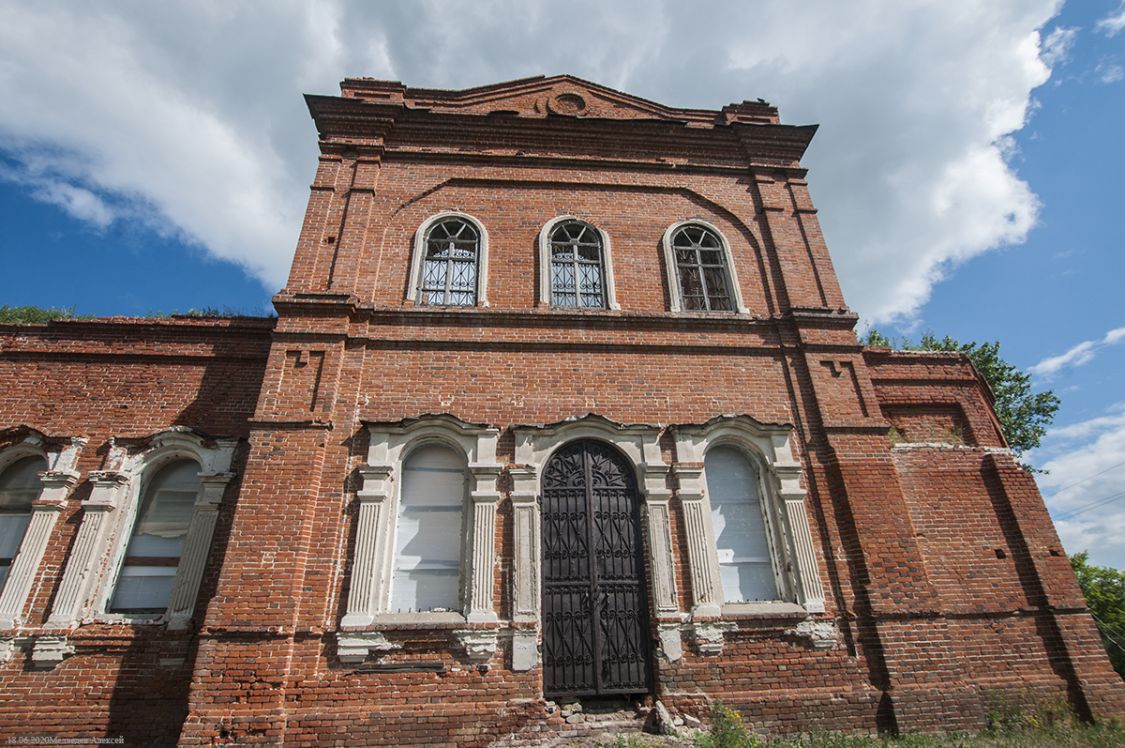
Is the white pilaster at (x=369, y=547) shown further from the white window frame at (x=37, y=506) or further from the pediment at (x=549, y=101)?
the pediment at (x=549, y=101)

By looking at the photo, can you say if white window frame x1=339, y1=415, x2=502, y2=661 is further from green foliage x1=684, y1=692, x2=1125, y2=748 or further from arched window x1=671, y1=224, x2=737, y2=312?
arched window x1=671, y1=224, x2=737, y2=312

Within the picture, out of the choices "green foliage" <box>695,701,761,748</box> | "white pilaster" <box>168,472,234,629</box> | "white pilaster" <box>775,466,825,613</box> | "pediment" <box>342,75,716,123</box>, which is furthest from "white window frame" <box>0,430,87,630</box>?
"white pilaster" <box>775,466,825,613</box>

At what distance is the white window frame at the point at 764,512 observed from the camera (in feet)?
21.4

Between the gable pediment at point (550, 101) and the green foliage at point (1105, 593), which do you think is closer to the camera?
the gable pediment at point (550, 101)

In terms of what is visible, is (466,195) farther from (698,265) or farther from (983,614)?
(983,614)

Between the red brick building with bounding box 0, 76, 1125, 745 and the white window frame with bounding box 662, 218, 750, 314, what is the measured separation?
6 centimetres

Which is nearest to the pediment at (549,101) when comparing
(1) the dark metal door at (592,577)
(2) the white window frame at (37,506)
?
(1) the dark metal door at (592,577)

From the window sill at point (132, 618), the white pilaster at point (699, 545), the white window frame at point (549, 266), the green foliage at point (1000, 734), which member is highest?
the white window frame at point (549, 266)

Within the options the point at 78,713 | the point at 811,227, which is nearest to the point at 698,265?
the point at 811,227

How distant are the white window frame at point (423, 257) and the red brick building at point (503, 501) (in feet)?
0.12

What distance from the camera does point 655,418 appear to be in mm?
7379

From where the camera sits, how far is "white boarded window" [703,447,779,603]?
22.2 ft

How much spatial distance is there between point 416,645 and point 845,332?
716 centimetres

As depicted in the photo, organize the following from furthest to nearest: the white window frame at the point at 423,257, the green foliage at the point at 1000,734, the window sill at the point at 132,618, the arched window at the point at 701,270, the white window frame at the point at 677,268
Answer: the arched window at the point at 701,270 → the white window frame at the point at 677,268 → the white window frame at the point at 423,257 → the window sill at the point at 132,618 → the green foliage at the point at 1000,734
